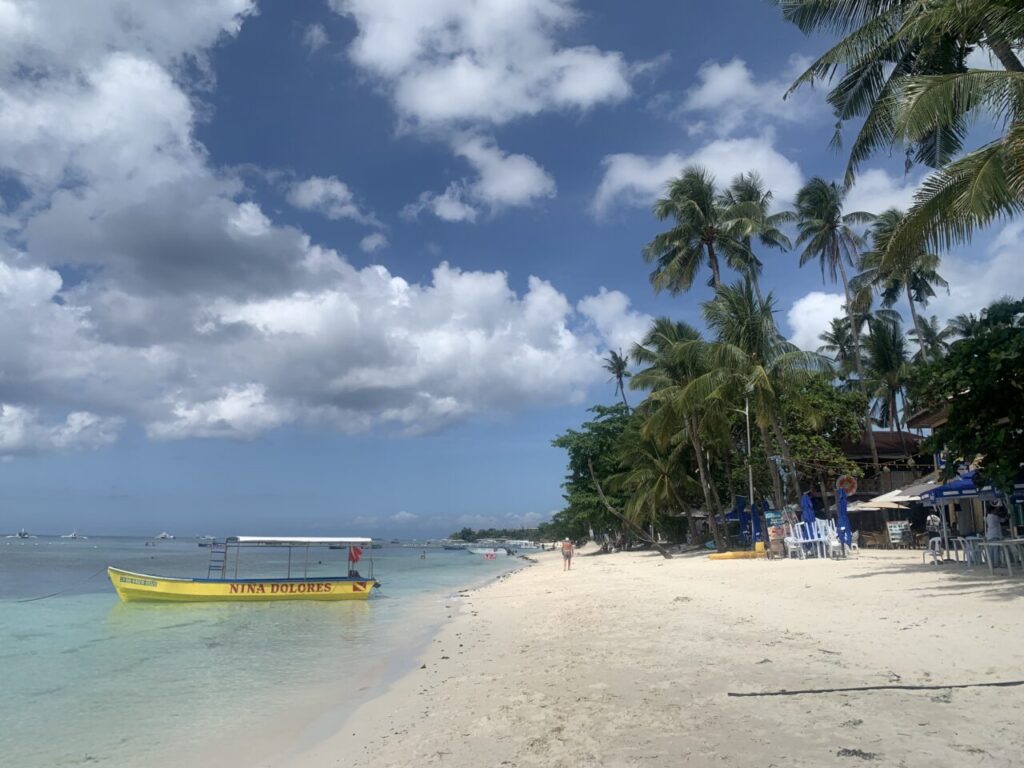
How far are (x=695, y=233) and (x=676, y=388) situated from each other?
7288mm

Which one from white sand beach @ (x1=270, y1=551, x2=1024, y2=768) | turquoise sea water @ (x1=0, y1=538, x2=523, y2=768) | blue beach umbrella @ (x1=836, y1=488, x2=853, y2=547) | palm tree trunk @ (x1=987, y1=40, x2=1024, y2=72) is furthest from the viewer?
blue beach umbrella @ (x1=836, y1=488, x2=853, y2=547)

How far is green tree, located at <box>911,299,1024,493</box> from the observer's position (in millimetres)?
9664

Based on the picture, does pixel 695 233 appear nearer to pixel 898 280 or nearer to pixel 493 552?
pixel 898 280

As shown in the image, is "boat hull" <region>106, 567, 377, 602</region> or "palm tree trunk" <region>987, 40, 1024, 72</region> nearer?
"palm tree trunk" <region>987, 40, 1024, 72</region>

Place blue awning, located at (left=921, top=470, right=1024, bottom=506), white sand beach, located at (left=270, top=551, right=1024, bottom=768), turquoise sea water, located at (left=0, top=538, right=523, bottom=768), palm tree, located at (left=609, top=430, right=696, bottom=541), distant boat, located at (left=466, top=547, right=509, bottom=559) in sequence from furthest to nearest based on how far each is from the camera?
distant boat, located at (left=466, top=547, right=509, bottom=559), palm tree, located at (left=609, top=430, right=696, bottom=541), blue awning, located at (left=921, top=470, right=1024, bottom=506), turquoise sea water, located at (left=0, top=538, right=523, bottom=768), white sand beach, located at (left=270, top=551, right=1024, bottom=768)

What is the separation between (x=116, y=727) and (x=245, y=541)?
12870 mm

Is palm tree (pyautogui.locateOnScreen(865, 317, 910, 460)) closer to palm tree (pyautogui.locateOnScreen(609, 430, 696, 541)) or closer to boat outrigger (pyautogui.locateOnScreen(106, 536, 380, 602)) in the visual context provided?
palm tree (pyautogui.locateOnScreen(609, 430, 696, 541))

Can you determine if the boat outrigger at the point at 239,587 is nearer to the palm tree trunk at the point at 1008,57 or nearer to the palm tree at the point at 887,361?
the palm tree trunk at the point at 1008,57

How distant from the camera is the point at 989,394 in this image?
10.1 m

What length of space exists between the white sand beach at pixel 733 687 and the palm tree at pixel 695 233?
19187 millimetres

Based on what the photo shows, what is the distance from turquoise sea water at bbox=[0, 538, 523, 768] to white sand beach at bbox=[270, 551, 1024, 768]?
1.58 meters

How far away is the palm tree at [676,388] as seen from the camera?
2505 centimetres

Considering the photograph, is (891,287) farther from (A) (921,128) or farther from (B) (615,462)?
(A) (921,128)

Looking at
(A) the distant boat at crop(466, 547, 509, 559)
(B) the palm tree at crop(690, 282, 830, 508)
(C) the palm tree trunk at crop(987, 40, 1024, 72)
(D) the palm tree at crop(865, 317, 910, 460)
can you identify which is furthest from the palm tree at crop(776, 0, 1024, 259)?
(A) the distant boat at crop(466, 547, 509, 559)
